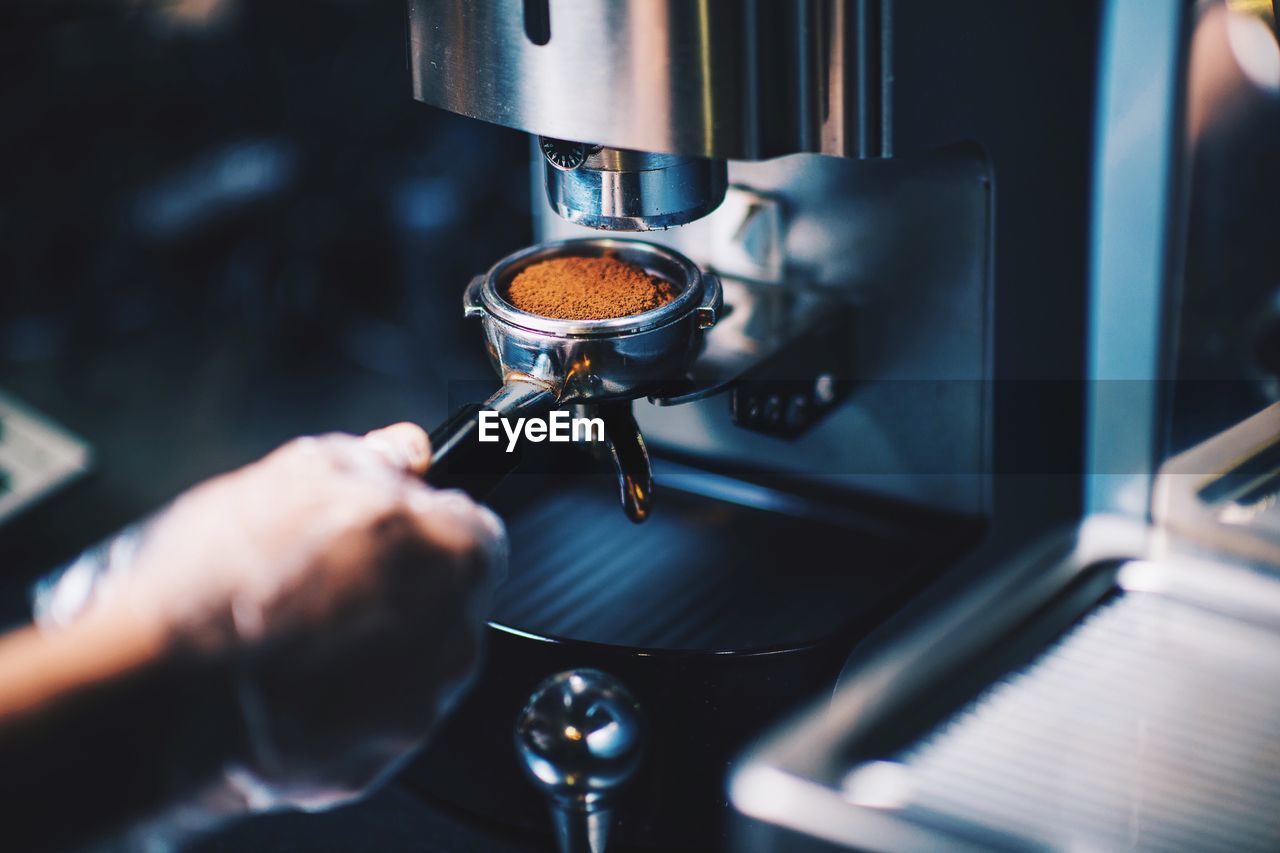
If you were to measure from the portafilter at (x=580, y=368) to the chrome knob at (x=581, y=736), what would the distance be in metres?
0.08

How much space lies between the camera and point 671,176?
551 mm

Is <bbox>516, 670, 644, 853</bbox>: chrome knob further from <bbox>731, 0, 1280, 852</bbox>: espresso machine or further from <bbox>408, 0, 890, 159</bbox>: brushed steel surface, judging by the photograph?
<bbox>408, 0, 890, 159</bbox>: brushed steel surface

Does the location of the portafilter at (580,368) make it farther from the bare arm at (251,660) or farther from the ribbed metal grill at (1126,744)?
the ribbed metal grill at (1126,744)

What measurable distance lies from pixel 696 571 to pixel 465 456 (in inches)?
7.7

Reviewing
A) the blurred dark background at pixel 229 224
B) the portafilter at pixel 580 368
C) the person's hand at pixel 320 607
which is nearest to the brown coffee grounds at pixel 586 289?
the portafilter at pixel 580 368

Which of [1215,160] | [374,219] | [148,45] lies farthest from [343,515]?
[148,45]

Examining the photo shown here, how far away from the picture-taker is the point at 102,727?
0.42 metres

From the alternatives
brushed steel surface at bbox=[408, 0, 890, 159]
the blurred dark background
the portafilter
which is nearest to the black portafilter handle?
the portafilter

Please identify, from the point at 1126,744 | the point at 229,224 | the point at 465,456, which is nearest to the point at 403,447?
the point at 465,456

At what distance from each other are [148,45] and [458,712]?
1236mm

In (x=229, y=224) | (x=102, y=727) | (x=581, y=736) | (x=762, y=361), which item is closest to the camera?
(x=102, y=727)

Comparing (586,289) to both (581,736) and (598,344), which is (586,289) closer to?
(598,344)

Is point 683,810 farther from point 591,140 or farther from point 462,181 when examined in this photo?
point 462,181

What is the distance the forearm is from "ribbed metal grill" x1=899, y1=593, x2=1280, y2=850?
28 centimetres
